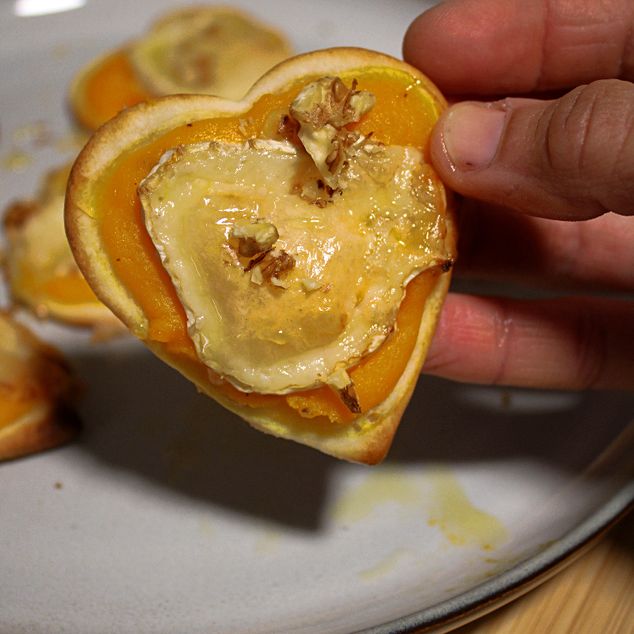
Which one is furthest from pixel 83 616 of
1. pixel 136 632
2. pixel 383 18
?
pixel 383 18

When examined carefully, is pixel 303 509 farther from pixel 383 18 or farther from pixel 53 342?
pixel 383 18

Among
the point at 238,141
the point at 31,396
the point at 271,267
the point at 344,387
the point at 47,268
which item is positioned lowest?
the point at 31,396

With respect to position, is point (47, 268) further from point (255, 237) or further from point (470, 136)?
point (470, 136)

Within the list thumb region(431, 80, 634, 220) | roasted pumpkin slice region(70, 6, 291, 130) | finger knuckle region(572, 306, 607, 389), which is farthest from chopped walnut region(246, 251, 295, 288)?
roasted pumpkin slice region(70, 6, 291, 130)

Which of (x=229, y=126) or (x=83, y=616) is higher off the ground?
(x=229, y=126)

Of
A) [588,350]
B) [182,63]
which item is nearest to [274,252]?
[588,350]

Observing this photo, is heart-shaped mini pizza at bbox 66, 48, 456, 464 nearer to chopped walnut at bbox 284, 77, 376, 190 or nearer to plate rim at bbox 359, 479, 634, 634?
chopped walnut at bbox 284, 77, 376, 190
